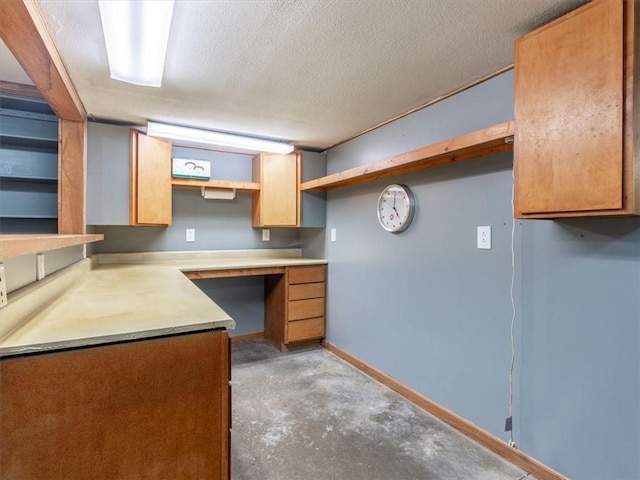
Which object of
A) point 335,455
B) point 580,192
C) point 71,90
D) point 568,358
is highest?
point 71,90

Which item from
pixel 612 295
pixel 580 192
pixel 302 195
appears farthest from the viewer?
pixel 302 195

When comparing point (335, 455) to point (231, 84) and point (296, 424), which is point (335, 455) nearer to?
point (296, 424)

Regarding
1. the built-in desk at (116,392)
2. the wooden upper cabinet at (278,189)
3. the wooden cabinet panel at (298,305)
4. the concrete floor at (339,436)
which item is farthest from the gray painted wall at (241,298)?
the built-in desk at (116,392)

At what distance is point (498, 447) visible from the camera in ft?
6.05

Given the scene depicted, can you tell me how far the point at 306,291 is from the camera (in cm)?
336

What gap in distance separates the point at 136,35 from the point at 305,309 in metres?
2.58

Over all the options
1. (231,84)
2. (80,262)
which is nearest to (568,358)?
(231,84)

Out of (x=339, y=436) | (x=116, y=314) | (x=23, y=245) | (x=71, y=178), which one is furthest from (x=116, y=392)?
(x=71, y=178)

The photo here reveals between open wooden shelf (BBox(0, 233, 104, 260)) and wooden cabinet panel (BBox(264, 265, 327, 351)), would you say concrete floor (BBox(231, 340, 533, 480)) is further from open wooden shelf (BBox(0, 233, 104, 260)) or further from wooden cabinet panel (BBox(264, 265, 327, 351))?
open wooden shelf (BBox(0, 233, 104, 260))

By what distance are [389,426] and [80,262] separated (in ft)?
7.30

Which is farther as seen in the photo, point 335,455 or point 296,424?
point 296,424

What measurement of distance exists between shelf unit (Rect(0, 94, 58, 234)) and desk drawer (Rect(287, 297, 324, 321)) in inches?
80.6

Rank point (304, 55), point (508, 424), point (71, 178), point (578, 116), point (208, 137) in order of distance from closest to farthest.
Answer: point (578, 116) → point (304, 55) → point (508, 424) → point (71, 178) → point (208, 137)

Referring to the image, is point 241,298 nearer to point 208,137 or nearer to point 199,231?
point 199,231
